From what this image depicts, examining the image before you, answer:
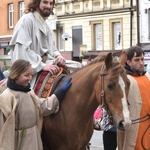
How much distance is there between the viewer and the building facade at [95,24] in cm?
2608

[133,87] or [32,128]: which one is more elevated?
[133,87]

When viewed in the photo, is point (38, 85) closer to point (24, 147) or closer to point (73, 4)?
point (24, 147)

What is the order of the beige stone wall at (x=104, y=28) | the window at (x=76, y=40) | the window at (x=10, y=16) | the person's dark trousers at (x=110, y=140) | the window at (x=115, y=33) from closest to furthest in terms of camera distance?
1. the person's dark trousers at (x=110, y=140)
2. the beige stone wall at (x=104, y=28)
3. the window at (x=115, y=33)
4. the window at (x=76, y=40)
5. the window at (x=10, y=16)

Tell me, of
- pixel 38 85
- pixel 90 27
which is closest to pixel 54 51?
pixel 38 85

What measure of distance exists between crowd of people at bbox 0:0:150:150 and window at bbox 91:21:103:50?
22.4 metres

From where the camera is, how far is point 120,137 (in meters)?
5.18

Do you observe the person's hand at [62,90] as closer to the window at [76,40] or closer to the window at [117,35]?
the window at [117,35]

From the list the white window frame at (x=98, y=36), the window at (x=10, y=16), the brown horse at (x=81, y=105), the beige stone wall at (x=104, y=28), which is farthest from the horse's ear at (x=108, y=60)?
the window at (x=10, y=16)

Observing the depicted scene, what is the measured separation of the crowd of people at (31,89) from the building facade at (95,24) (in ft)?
63.3

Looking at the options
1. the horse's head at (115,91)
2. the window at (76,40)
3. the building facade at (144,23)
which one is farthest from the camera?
the window at (76,40)

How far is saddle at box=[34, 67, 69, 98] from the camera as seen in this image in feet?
16.1

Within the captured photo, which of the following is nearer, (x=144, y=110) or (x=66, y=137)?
(x=66, y=137)

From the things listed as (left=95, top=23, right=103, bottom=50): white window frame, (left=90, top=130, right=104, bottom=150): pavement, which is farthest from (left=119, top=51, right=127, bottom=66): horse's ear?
(left=95, top=23, right=103, bottom=50): white window frame

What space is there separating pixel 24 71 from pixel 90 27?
24.1m
